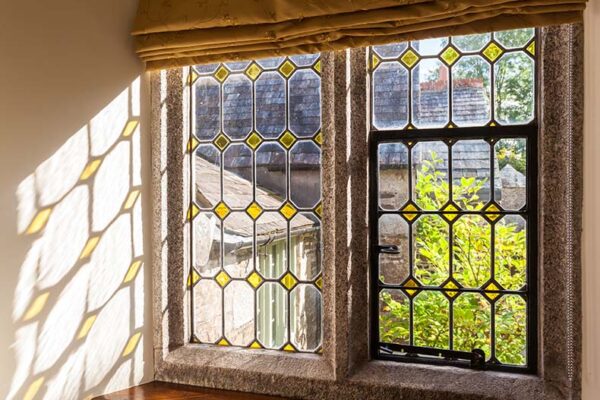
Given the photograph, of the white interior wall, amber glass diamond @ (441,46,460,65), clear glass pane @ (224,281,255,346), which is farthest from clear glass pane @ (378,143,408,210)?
the white interior wall

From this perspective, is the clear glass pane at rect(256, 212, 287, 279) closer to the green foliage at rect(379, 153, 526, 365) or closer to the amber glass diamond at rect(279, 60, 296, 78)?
the green foliage at rect(379, 153, 526, 365)

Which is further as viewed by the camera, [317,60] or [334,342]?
[317,60]

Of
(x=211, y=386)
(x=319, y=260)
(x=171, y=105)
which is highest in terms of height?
(x=171, y=105)

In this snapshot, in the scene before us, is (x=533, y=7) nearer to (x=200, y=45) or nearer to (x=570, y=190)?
(x=570, y=190)

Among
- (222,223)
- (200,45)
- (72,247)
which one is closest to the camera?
(72,247)

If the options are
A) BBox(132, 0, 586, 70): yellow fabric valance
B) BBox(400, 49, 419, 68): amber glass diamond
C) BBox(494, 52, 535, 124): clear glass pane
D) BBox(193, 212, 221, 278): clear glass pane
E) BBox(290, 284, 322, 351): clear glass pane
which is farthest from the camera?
BBox(193, 212, 221, 278): clear glass pane

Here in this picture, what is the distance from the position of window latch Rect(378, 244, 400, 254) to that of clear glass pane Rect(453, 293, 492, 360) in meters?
0.25

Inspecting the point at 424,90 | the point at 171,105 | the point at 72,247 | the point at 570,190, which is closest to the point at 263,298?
the point at 72,247

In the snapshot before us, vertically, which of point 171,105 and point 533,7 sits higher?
point 533,7

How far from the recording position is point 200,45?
6.08 ft

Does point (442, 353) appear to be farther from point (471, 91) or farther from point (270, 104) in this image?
point (270, 104)

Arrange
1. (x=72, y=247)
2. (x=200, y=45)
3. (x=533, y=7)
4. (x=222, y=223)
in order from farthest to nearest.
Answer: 1. (x=222, y=223)
2. (x=200, y=45)
3. (x=72, y=247)
4. (x=533, y=7)

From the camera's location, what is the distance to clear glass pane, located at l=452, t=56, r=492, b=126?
172 centimetres

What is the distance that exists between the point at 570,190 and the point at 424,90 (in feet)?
1.84
